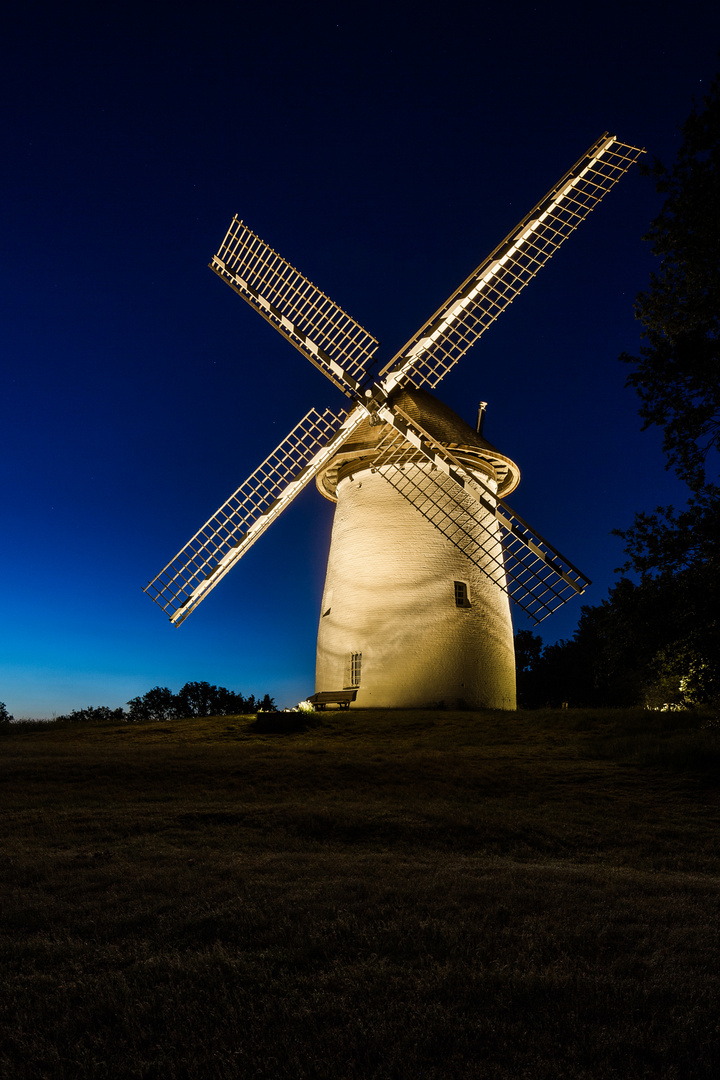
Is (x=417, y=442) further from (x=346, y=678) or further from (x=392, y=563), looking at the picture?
(x=346, y=678)

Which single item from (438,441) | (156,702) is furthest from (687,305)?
(156,702)

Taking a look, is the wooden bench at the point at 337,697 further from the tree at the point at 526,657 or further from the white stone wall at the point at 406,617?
the tree at the point at 526,657

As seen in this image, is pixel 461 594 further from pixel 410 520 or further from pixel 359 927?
pixel 359 927

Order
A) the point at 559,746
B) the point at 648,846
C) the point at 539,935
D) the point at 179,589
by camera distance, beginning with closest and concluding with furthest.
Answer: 1. the point at 539,935
2. the point at 648,846
3. the point at 559,746
4. the point at 179,589

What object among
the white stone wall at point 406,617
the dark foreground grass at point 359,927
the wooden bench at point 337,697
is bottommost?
the dark foreground grass at point 359,927

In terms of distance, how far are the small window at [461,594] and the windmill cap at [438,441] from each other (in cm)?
434

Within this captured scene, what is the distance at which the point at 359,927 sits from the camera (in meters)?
5.53

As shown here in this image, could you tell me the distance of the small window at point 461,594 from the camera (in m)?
23.9

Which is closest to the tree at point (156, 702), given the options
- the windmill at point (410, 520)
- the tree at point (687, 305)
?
the windmill at point (410, 520)

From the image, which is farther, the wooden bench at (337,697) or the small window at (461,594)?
the small window at (461,594)

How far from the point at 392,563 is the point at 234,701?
2918cm

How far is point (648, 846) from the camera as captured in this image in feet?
31.8

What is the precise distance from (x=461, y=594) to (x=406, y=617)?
7.53 ft

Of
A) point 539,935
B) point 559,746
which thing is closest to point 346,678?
point 559,746
